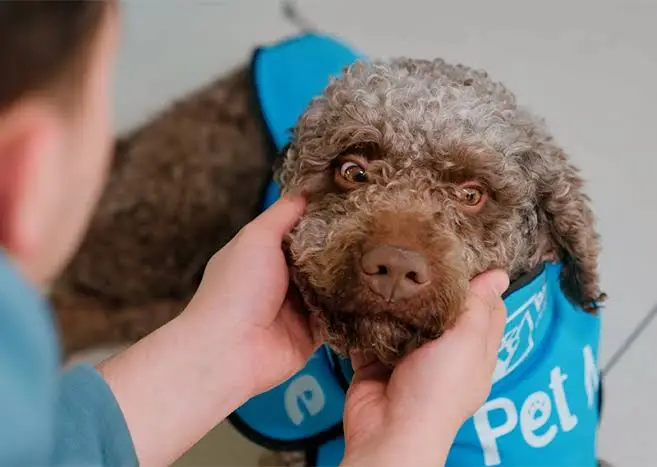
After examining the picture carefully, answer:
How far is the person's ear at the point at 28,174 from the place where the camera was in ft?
1.13

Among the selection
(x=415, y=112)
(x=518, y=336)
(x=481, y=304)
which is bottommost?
(x=518, y=336)

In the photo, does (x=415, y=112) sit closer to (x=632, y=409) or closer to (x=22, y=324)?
(x=22, y=324)

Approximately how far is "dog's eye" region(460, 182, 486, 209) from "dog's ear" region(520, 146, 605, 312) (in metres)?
0.07

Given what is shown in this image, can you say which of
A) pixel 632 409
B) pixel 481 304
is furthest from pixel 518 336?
pixel 632 409

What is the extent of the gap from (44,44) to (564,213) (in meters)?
0.77

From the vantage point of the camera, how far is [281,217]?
96 centimetres

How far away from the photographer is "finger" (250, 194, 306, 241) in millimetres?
947

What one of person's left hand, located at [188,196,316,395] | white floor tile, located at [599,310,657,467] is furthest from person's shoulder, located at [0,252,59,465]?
white floor tile, located at [599,310,657,467]

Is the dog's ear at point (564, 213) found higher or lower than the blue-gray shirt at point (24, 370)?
lower

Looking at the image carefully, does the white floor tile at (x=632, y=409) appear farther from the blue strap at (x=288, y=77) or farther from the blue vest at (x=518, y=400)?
the blue strap at (x=288, y=77)

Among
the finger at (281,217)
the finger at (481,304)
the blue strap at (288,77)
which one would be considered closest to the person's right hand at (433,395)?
the finger at (481,304)

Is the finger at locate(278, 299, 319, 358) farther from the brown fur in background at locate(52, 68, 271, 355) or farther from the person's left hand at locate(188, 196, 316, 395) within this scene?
the brown fur in background at locate(52, 68, 271, 355)

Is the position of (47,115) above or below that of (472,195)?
above

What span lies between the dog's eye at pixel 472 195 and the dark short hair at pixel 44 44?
2.08 ft
